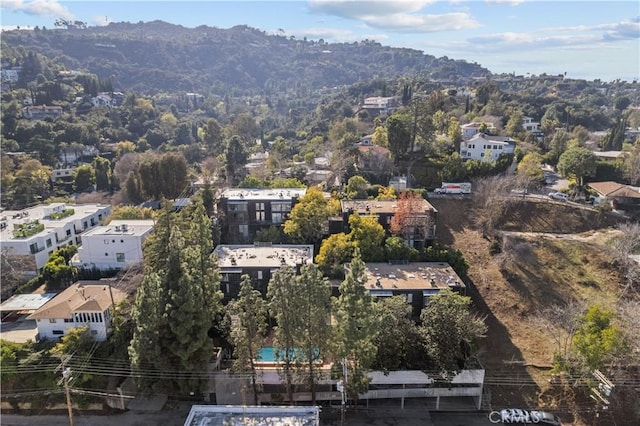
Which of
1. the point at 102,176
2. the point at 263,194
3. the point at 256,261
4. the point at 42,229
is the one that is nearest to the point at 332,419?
the point at 256,261

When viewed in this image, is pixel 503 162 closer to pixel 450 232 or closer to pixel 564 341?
pixel 450 232

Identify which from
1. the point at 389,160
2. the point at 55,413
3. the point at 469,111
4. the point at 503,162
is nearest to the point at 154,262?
the point at 55,413

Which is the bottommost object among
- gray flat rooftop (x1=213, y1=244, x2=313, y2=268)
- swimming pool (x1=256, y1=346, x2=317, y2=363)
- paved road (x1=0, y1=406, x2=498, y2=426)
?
paved road (x1=0, y1=406, x2=498, y2=426)

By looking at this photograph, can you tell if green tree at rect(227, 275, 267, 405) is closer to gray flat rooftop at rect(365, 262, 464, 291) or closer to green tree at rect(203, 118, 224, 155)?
gray flat rooftop at rect(365, 262, 464, 291)

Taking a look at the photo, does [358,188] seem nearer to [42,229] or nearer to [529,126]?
[42,229]

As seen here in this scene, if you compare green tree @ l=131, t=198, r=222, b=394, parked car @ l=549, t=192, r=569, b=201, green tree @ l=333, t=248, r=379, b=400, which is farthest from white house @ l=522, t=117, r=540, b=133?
green tree @ l=131, t=198, r=222, b=394
